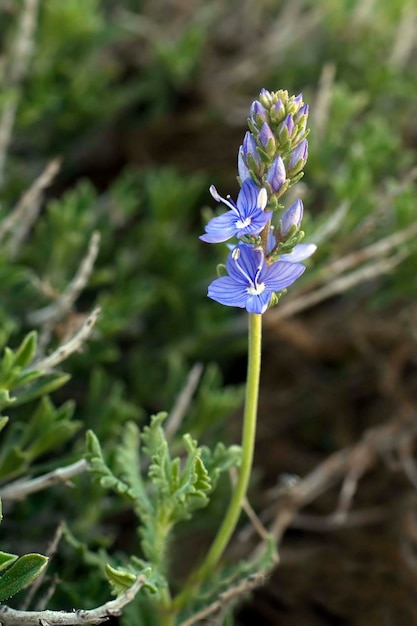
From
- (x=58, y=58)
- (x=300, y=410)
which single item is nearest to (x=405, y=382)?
(x=300, y=410)

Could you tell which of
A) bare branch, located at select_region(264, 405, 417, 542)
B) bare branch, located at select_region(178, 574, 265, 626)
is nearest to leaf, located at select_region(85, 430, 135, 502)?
bare branch, located at select_region(178, 574, 265, 626)

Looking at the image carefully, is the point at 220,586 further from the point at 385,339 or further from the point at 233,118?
the point at 233,118

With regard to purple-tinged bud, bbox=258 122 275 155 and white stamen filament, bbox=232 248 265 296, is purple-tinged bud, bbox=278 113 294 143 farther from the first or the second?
white stamen filament, bbox=232 248 265 296

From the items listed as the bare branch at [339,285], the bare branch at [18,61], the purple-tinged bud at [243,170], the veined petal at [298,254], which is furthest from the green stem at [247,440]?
the bare branch at [18,61]

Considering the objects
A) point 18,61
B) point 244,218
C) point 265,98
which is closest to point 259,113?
point 265,98

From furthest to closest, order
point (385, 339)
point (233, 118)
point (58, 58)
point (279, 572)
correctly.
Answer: point (233, 118) → point (58, 58) → point (385, 339) → point (279, 572)

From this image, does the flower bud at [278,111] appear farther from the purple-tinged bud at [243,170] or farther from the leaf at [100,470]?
the leaf at [100,470]
